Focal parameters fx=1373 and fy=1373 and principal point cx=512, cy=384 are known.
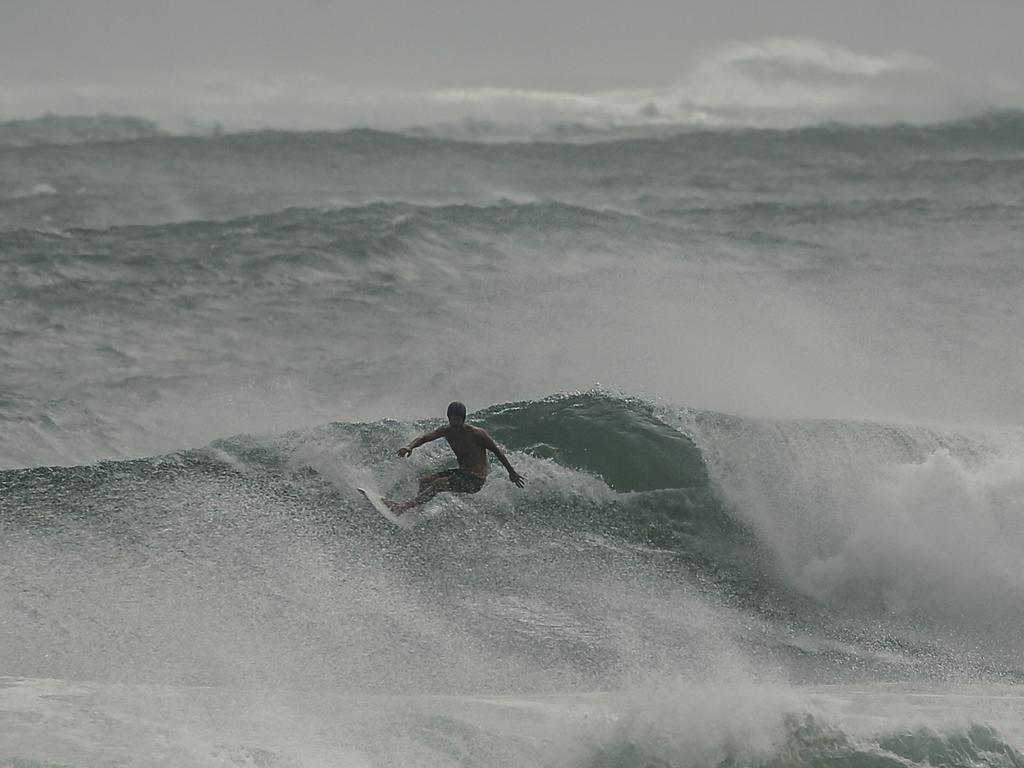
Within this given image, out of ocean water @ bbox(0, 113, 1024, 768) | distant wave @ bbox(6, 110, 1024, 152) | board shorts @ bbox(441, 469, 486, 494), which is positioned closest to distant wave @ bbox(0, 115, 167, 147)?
distant wave @ bbox(6, 110, 1024, 152)

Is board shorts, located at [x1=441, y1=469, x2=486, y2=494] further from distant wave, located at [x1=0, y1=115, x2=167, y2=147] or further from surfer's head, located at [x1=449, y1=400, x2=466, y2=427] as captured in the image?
distant wave, located at [x1=0, y1=115, x2=167, y2=147]

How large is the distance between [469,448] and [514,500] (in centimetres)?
146

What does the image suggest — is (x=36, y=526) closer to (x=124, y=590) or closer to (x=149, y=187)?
(x=124, y=590)

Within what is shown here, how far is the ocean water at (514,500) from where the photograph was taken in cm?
898

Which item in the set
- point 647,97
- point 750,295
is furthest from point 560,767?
point 647,97

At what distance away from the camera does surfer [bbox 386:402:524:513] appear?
11367mm

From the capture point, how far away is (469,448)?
11.4 m

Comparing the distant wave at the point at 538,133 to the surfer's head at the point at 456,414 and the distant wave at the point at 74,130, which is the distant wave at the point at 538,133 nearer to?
the distant wave at the point at 74,130

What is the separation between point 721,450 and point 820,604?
245cm

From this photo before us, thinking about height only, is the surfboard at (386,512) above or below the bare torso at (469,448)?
below

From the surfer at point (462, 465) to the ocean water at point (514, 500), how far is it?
21.3 inches

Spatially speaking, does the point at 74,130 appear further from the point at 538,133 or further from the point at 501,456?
the point at 501,456

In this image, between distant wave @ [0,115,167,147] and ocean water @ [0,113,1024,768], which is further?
distant wave @ [0,115,167,147]

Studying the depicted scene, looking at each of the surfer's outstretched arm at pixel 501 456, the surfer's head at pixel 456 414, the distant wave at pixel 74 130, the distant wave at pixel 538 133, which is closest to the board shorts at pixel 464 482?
the surfer's outstretched arm at pixel 501 456
